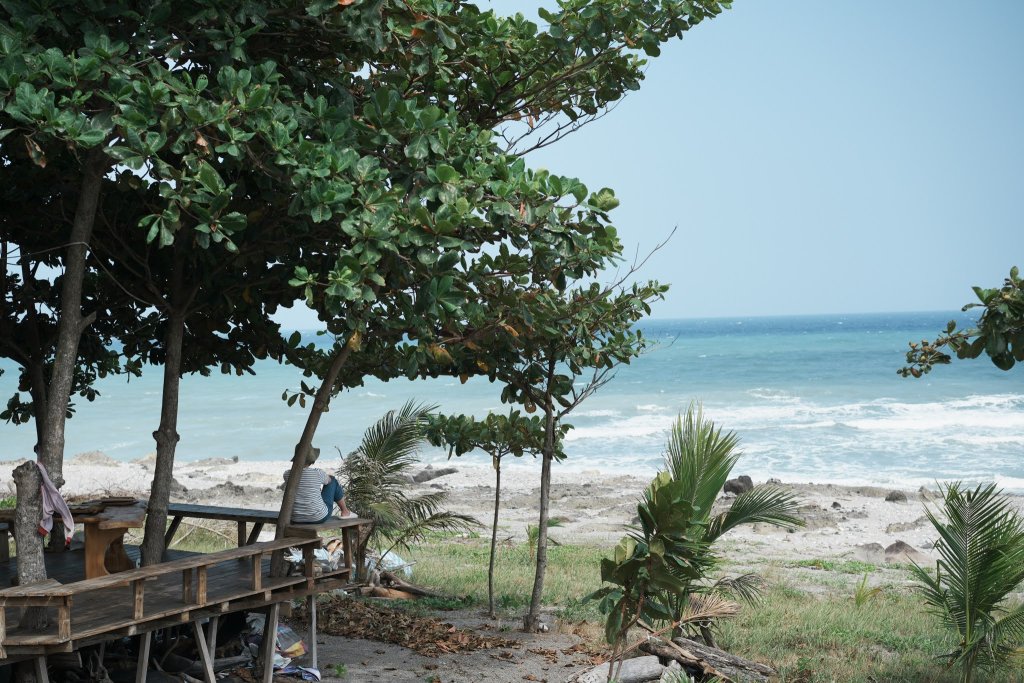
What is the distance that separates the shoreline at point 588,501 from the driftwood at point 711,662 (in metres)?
6.45

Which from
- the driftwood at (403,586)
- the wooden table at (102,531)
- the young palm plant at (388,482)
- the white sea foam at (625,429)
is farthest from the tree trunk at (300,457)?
the white sea foam at (625,429)

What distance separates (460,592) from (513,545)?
5054mm

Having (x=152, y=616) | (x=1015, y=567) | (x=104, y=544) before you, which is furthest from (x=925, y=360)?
(x=104, y=544)

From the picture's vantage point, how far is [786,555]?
17.9m

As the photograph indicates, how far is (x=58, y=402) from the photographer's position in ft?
21.5

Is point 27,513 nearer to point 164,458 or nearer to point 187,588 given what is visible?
point 187,588

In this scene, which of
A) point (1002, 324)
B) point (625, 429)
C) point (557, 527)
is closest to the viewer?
point (1002, 324)

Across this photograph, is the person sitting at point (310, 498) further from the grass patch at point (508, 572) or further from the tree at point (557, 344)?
the grass patch at point (508, 572)

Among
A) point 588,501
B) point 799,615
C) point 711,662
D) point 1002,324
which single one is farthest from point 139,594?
point 588,501

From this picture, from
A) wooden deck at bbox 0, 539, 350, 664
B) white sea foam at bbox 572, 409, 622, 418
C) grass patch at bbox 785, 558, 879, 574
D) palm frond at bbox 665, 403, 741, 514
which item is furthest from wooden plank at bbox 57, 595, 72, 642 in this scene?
white sea foam at bbox 572, 409, 622, 418

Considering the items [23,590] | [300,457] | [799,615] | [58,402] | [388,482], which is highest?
[58,402]

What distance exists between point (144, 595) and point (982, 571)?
6834mm

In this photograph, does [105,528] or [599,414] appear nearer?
[105,528]

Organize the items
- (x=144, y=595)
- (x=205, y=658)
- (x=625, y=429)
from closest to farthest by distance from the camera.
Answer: (x=144, y=595) < (x=205, y=658) < (x=625, y=429)
